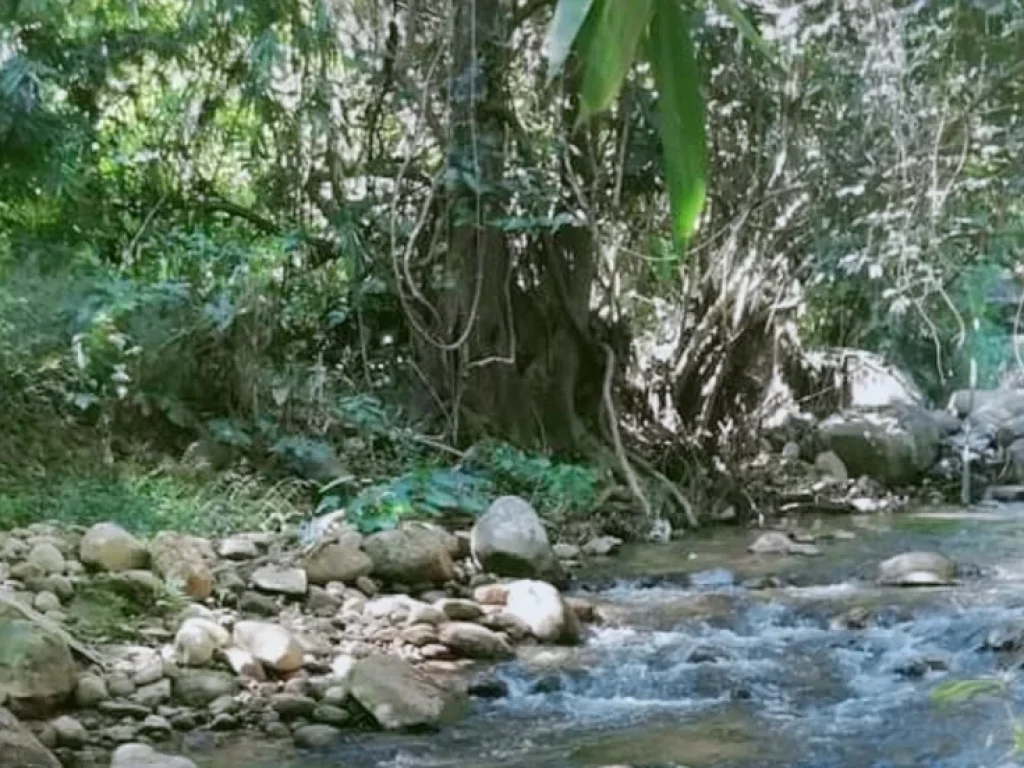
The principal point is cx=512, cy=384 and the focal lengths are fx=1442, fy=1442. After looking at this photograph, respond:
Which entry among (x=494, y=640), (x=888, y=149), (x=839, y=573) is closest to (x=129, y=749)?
(x=494, y=640)

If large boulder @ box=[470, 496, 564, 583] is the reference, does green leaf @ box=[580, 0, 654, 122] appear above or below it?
above

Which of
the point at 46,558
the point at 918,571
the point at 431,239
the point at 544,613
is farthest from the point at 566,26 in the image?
the point at 431,239

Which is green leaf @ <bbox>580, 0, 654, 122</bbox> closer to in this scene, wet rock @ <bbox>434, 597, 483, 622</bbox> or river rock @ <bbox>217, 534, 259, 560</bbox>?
wet rock @ <bbox>434, 597, 483, 622</bbox>

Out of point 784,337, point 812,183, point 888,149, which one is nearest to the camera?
point 888,149

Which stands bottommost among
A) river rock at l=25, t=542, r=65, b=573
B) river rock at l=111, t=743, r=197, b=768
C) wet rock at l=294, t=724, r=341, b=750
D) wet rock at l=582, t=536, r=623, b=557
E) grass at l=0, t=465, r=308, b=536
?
wet rock at l=294, t=724, r=341, b=750

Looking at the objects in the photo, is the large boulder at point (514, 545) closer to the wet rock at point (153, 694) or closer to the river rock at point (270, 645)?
the river rock at point (270, 645)

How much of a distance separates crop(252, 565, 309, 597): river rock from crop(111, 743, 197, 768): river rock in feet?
4.56

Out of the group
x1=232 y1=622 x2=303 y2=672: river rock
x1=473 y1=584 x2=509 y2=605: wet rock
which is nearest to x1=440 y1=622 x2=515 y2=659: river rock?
x1=473 y1=584 x2=509 y2=605: wet rock

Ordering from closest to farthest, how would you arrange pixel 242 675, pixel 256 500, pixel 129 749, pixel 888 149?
pixel 129 749, pixel 242 675, pixel 256 500, pixel 888 149

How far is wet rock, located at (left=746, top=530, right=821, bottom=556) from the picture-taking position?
6.38m

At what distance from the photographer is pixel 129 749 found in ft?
10.8

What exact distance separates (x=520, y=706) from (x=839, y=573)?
7.39ft

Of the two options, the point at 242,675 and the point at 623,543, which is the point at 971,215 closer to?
the point at 623,543

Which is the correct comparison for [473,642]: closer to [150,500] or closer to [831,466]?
[150,500]
